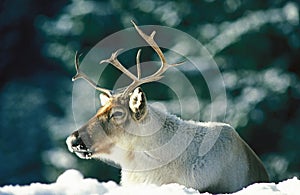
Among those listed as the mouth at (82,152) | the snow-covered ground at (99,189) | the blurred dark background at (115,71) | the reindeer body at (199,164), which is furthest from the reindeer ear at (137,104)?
the blurred dark background at (115,71)

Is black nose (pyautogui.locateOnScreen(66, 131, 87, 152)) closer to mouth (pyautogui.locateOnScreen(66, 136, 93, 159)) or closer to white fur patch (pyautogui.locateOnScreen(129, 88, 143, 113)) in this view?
mouth (pyautogui.locateOnScreen(66, 136, 93, 159))

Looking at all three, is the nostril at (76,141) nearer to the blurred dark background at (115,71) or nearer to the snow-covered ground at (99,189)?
the snow-covered ground at (99,189)

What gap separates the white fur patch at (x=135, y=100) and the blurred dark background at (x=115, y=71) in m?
8.05

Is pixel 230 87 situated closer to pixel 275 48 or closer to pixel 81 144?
pixel 275 48

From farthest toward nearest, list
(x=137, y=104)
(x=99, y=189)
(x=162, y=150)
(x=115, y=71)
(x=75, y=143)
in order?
(x=115, y=71) → (x=162, y=150) → (x=137, y=104) → (x=75, y=143) → (x=99, y=189)

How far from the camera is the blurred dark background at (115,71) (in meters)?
14.2

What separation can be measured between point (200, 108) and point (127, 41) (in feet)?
5.98

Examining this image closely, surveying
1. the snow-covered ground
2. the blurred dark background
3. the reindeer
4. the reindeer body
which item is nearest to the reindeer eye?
the reindeer

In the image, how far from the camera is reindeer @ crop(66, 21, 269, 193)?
18.4 ft

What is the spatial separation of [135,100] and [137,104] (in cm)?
3

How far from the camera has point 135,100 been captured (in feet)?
18.4

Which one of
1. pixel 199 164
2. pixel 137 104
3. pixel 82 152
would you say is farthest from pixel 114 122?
pixel 199 164

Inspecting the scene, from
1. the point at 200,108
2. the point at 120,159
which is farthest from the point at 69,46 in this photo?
the point at 120,159

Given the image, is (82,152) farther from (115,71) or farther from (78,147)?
(115,71)
